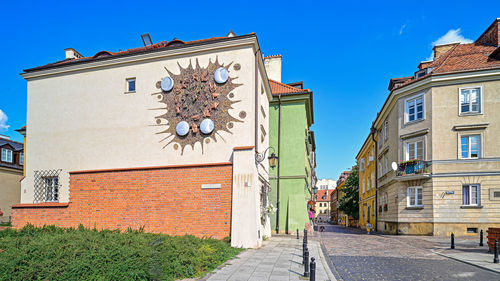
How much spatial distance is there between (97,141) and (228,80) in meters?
7.29

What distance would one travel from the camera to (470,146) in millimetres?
22000

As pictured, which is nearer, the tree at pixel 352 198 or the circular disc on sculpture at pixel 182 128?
the circular disc on sculpture at pixel 182 128

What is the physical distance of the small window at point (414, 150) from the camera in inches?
927

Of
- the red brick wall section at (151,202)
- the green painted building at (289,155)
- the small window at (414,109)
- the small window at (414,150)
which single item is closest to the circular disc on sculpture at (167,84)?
the red brick wall section at (151,202)

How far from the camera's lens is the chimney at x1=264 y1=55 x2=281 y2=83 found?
28.3 metres

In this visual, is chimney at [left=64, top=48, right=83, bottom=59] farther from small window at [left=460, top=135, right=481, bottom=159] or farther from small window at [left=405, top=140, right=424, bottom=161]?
small window at [left=460, top=135, right=481, bottom=159]

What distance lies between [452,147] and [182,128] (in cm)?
1845

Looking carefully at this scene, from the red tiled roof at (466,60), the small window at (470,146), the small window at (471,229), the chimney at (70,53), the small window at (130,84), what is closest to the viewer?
the small window at (130,84)

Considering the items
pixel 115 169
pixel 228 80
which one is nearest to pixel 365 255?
pixel 228 80

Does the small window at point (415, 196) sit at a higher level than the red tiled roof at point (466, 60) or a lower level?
lower

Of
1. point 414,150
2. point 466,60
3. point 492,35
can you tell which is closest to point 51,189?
point 414,150

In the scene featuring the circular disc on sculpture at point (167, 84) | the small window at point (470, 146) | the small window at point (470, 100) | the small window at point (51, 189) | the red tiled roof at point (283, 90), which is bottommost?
the small window at point (51, 189)

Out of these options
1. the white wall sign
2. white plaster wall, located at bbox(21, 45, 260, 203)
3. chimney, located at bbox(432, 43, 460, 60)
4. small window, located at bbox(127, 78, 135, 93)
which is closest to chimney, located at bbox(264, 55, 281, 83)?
chimney, located at bbox(432, 43, 460, 60)

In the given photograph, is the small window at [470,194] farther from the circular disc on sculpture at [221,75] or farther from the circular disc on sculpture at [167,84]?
the circular disc on sculpture at [167,84]
